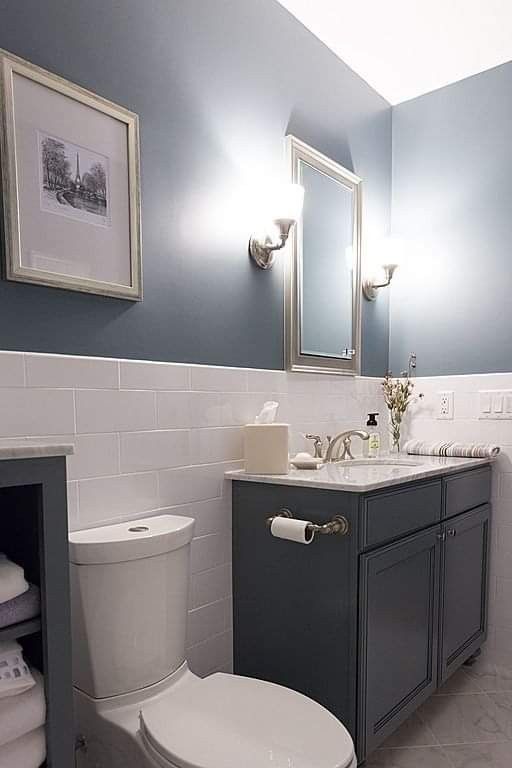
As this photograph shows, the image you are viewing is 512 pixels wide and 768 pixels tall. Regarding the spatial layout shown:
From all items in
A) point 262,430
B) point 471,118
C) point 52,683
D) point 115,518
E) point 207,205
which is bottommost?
point 52,683

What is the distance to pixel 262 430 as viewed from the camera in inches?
68.0

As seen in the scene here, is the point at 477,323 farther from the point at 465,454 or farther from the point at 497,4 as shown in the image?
the point at 497,4

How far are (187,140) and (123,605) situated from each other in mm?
1347

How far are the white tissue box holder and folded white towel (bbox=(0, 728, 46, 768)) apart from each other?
36.0 inches

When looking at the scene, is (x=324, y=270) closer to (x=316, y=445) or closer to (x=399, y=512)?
(x=316, y=445)

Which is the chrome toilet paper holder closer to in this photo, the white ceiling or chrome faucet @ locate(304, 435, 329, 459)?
chrome faucet @ locate(304, 435, 329, 459)

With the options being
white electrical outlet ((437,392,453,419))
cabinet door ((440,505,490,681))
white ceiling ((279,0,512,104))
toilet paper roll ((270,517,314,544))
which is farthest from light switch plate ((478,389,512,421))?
white ceiling ((279,0,512,104))

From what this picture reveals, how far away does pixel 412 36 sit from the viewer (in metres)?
2.21

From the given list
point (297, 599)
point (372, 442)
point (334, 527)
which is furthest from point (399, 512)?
point (372, 442)

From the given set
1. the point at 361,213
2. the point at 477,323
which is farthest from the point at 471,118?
the point at 477,323

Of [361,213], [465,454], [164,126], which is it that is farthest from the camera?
[361,213]

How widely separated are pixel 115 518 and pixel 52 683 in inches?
19.9

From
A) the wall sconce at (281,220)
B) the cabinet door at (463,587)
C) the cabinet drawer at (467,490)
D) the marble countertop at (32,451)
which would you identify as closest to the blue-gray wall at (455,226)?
the cabinet drawer at (467,490)

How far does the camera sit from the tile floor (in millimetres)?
1716
